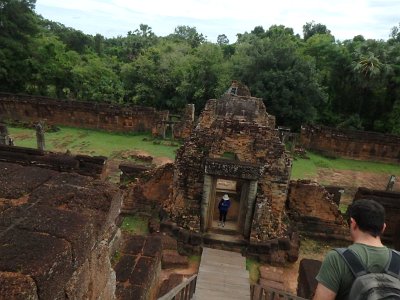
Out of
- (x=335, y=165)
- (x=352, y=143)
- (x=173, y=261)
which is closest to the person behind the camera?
(x=173, y=261)

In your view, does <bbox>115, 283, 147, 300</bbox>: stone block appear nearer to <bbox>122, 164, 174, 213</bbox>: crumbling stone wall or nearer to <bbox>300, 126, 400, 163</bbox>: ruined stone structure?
<bbox>122, 164, 174, 213</bbox>: crumbling stone wall

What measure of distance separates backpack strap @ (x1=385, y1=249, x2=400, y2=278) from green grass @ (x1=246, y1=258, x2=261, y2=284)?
21.6ft

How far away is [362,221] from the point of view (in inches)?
106

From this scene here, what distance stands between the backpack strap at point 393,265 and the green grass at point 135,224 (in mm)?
8520

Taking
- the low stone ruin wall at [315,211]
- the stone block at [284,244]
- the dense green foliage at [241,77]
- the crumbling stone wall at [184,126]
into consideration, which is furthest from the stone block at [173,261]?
the dense green foliage at [241,77]

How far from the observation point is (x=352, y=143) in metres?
20.4

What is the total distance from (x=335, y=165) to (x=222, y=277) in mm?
13314

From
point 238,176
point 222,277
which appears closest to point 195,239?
point 222,277

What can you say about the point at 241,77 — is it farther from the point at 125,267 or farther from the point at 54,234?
the point at 54,234

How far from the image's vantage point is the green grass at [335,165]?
58.6ft

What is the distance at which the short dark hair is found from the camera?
2.65 meters

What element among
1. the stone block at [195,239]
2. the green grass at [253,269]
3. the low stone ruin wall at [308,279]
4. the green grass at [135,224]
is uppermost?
the low stone ruin wall at [308,279]

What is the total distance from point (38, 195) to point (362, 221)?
7.95ft

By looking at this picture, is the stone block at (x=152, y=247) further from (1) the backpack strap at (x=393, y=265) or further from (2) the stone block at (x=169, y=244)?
(2) the stone block at (x=169, y=244)
